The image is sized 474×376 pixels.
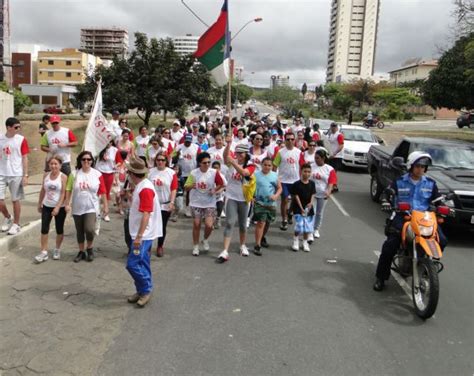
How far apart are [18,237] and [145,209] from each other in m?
3.52

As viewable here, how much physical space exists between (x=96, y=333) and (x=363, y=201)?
877 cm

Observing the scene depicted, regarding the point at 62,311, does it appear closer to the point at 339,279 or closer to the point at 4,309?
the point at 4,309

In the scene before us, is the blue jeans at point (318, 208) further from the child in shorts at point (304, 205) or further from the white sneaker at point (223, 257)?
the white sneaker at point (223, 257)

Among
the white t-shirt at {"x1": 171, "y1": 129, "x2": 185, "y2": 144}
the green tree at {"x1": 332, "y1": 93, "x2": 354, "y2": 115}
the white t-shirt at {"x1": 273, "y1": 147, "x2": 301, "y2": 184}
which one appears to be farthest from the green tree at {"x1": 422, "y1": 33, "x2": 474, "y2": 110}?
the green tree at {"x1": 332, "y1": 93, "x2": 354, "y2": 115}

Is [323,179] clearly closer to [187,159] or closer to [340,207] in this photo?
[187,159]

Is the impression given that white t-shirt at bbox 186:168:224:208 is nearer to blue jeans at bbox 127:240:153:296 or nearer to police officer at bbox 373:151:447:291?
blue jeans at bbox 127:240:153:296

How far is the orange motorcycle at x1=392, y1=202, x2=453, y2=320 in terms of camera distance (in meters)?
4.79

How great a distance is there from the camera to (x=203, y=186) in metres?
6.94

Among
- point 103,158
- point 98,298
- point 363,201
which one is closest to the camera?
point 98,298

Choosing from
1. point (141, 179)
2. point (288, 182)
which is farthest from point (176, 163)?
point (141, 179)

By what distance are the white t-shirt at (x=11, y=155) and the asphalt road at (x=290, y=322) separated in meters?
2.77

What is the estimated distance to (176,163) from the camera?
32.4ft

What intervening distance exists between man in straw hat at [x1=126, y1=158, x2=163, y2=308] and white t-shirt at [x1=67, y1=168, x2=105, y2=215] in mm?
1577

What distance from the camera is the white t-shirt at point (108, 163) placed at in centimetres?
874
